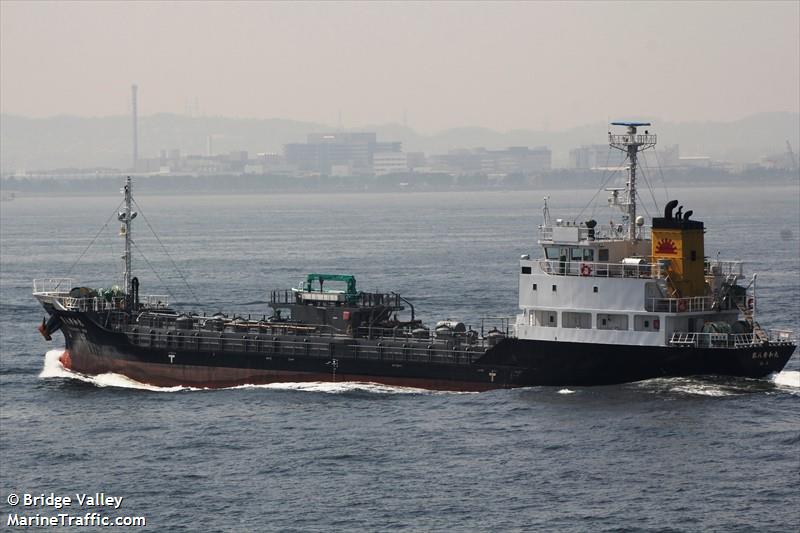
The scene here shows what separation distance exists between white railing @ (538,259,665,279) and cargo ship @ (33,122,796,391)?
0.05 metres

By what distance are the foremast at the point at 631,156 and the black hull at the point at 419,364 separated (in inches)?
239

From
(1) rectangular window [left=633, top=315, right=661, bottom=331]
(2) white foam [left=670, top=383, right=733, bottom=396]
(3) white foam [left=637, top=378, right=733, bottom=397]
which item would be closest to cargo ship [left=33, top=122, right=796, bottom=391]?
(1) rectangular window [left=633, top=315, right=661, bottom=331]

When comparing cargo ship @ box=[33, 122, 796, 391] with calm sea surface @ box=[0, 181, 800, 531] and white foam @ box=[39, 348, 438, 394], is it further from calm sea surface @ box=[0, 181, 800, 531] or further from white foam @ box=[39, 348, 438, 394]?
calm sea surface @ box=[0, 181, 800, 531]

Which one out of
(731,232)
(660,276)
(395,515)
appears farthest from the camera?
(731,232)

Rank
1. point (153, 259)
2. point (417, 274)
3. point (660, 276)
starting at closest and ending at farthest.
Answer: point (660, 276) → point (417, 274) → point (153, 259)

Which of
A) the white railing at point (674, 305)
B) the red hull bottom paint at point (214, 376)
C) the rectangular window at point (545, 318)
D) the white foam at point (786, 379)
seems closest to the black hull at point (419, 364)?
the red hull bottom paint at point (214, 376)

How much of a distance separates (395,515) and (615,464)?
8703 mm

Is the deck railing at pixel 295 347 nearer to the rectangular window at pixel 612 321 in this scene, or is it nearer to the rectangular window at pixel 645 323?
the rectangular window at pixel 612 321

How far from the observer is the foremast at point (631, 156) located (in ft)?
193

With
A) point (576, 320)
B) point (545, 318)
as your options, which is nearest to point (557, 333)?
point (576, 320)

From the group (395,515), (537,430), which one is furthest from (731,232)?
(395,515)

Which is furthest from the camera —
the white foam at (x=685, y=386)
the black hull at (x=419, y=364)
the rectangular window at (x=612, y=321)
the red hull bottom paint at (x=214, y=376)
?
the red hull bottom paint at (x=214, y=376)

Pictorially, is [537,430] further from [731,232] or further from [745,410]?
[731,232]

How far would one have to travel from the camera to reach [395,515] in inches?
1613
